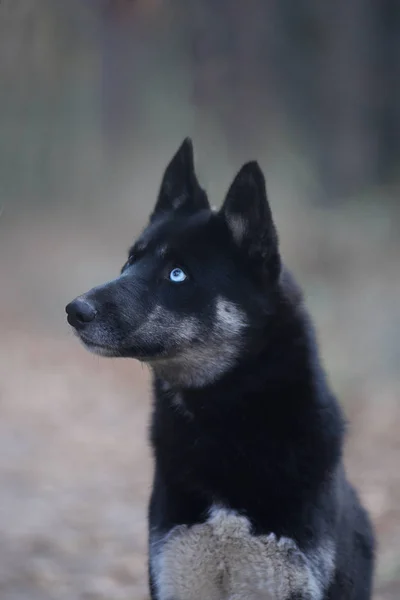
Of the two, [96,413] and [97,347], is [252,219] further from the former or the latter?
[96,413]

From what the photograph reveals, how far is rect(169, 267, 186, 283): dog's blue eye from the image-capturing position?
102 inches

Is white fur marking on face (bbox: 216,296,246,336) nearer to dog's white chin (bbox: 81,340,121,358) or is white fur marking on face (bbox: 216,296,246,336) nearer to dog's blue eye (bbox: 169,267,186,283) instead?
dog's blue eye (bbox: 169,267,186,283)

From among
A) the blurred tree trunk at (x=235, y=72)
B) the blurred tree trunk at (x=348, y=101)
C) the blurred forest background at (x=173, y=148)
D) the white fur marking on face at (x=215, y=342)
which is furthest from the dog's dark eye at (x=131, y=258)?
the blurred tree trunk at (x=348, y=101)

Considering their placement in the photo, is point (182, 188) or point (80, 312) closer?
point (80, 312)

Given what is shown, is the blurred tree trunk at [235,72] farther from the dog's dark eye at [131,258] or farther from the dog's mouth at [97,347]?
the dog's mouth at [97,347]

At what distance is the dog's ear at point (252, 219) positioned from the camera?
254cm

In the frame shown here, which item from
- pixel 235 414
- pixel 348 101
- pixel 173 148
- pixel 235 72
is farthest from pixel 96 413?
pixel 235 414

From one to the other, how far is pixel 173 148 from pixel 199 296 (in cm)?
588


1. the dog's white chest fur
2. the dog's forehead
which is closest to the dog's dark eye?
the dog's forehead

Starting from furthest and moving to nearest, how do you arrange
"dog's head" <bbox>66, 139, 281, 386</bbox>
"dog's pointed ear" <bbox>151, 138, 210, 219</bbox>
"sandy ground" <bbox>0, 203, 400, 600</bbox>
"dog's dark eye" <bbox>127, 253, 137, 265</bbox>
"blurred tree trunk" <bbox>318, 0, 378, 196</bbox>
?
1. "blurred tree trunk" <bbox>318, 0, 378, 196</bbox>
2. "sandy ground" <bbox>0, 203, 400, 600</bbox>
3. "dog's pointed ear" <bbox>151, 138, 210, 219</bbox>
4. "dog's dark eye" <bbox>127, 253, 137, 265</bbox>
5. "dog's head" <bbox>66, 139, 281, 386</bbox>

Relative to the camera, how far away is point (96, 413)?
6977 mm

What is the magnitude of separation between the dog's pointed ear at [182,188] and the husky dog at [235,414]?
0.70 feet

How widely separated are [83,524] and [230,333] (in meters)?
2.77

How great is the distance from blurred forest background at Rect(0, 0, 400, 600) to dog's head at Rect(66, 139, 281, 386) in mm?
4113
